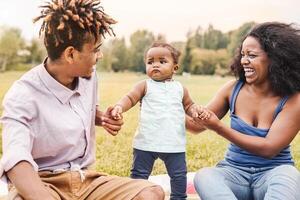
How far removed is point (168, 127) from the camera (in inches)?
122

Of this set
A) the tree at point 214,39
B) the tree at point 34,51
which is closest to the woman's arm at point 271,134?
the tree at point 34,51

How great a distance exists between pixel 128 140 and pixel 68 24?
2.83m

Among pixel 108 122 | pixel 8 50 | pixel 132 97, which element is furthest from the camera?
pixel 8 50

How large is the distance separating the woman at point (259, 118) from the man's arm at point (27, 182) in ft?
2.62

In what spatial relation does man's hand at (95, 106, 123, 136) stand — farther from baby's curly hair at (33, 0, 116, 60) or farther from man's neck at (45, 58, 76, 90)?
baby's curly hair at (33, 0, 116, 60)

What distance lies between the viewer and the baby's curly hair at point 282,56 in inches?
111

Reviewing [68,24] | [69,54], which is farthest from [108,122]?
[68,24]

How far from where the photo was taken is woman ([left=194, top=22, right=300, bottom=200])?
A: 104 inches

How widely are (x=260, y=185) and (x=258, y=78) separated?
1.76 feet

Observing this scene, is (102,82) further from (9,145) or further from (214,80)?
(9,145)

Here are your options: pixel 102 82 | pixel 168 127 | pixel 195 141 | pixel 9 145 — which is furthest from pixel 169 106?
pixel 102 82

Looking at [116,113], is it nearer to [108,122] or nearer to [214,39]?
[108,122]

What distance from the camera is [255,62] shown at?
282 centimetres

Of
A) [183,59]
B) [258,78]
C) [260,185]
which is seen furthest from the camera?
[183,59]
